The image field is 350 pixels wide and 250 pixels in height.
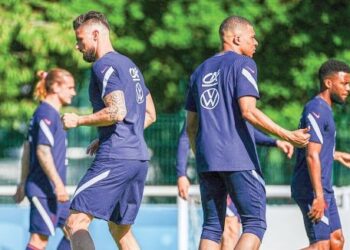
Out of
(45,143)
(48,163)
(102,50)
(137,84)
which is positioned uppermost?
(102,50)

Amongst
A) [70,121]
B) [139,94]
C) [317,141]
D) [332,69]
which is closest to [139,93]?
[139,94]

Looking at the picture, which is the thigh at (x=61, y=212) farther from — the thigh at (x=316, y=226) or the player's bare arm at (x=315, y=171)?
the player's bare arm at (x=315, y=171)

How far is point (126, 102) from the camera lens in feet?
30.1

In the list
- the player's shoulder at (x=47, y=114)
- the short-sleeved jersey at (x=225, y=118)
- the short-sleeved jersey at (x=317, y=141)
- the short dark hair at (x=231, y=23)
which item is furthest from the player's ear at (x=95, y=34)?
the player's shoulder at (x=47, y=114)

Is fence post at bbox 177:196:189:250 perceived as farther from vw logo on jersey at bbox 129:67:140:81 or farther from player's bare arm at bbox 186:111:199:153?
vw logo on jersey at bbox 129:67:140:81

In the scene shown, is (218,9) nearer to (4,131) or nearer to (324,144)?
(4,131)

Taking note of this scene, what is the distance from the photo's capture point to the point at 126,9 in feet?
54.6

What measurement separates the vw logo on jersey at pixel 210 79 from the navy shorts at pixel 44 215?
316 centimetres

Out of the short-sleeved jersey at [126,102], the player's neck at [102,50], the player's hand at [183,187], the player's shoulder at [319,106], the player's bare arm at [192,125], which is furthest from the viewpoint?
the player's hand at [183,187]

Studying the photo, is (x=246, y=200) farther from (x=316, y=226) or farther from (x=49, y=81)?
(x=49, y=81)

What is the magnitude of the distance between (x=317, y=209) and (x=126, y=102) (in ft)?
6.78

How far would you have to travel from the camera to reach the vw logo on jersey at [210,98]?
9094 millimetres

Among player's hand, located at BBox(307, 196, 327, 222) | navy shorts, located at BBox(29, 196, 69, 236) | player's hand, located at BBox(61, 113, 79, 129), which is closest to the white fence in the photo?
navy shorts, located at BBox(29, 196, 69, 236)

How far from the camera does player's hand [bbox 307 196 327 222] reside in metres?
10.3
